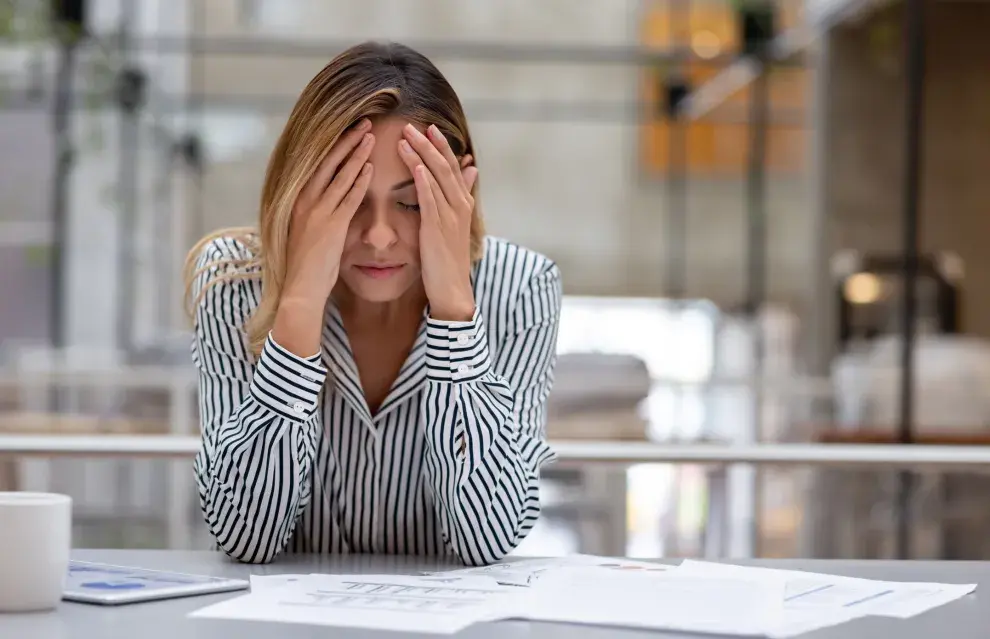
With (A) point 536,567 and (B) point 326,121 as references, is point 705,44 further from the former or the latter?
(A) point 536,567

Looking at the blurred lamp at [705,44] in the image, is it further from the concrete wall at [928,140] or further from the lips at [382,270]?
the lips at [382,270]

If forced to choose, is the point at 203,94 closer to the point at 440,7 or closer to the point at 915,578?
the point at 440,7

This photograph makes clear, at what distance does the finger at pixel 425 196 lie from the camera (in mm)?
1370

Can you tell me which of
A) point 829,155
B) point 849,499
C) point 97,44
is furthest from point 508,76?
point 849,499

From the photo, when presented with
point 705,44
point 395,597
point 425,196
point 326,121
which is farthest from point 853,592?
point 705,44

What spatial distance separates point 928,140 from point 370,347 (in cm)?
484

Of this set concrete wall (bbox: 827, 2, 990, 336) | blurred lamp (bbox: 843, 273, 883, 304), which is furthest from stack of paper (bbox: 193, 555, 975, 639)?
Result: concrete wall (bbox: 827, 2, 990, 336)

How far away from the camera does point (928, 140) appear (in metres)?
5.85

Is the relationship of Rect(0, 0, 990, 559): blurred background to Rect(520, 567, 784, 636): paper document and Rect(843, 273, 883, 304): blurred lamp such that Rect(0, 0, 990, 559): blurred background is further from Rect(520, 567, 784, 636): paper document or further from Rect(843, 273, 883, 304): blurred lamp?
Rect(520, 567, 784, 636): paper document

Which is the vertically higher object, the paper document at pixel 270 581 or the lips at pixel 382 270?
the lips at pixel 382 270

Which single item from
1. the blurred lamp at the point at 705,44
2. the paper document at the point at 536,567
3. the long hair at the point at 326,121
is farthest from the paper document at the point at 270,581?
the blurred lamp at the point at 705,44

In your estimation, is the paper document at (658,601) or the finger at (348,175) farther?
the finger at (348,175)

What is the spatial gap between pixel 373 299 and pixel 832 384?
4.01 m

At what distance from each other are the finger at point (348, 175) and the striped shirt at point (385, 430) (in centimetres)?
15
